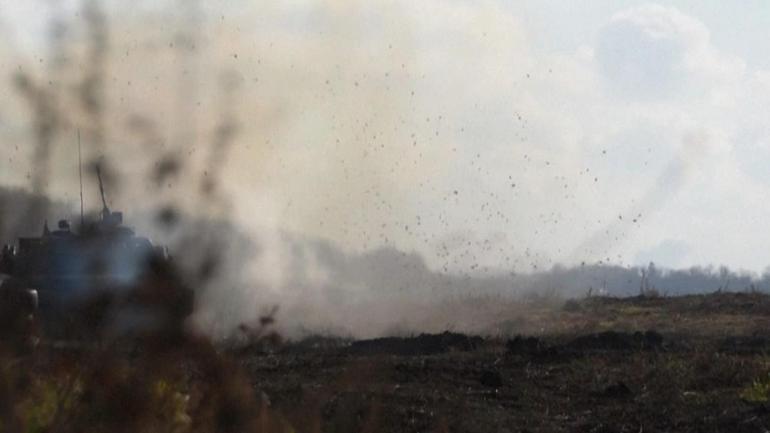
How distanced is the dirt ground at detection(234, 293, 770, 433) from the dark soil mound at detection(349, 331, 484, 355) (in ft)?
0.07

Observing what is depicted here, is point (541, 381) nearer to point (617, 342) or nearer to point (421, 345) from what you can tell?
point (617, 342)

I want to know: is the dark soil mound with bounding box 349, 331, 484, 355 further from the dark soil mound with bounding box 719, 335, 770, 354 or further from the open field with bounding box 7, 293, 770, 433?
the dark soil mound with bounding box 719, 335, 770, 354

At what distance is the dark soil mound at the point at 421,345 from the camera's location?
22203mm

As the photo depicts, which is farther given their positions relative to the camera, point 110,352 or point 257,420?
point 257,420

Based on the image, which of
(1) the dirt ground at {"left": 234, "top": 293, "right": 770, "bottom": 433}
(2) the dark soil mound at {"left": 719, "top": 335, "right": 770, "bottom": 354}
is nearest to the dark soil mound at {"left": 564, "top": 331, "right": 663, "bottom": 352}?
(1) the dirt ground at {"left": 234, "top": 293, "right": 770, "bottom": 433}

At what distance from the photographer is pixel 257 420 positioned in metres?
6.29

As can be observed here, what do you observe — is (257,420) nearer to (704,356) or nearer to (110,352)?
(110,352)

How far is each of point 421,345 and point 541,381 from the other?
4.02 meters

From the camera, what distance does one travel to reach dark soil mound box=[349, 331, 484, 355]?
22203mm

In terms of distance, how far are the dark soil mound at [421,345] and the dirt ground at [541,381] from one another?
0.8 inches

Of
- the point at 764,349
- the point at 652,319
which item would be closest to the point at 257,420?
the point at 764,349

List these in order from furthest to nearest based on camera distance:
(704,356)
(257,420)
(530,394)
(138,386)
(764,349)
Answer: (764,349) → (704,356) → (530,394) → (257,420) → (138,386)

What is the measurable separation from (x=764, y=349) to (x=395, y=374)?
19.4 feet

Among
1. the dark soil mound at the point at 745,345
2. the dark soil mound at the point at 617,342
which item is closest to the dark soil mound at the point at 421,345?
the dark soil mound at the point at 617,342
